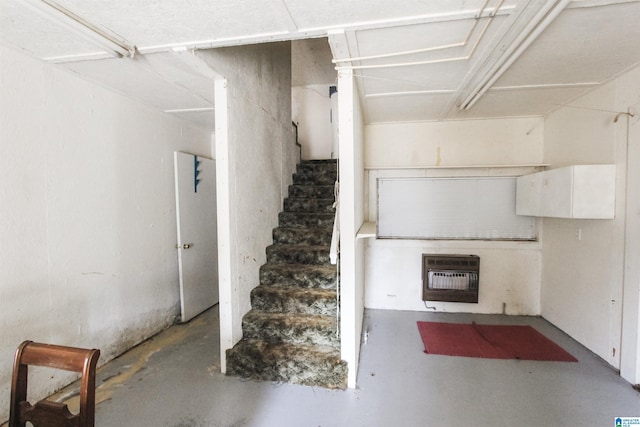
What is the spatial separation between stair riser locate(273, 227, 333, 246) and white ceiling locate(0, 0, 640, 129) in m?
1.48

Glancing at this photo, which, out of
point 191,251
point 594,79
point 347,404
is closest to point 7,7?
point 191,251

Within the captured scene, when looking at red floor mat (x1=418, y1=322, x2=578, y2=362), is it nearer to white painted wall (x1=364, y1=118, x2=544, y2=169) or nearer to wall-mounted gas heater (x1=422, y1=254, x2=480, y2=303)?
wall-mounted gas heater (x1=422, y1=254, x2=480, y2=303)

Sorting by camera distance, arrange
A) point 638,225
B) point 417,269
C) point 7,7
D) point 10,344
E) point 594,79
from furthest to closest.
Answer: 1. point 417,269
2. point 594,79
3. point 638,225
4. point 10,344
5. point 7,7

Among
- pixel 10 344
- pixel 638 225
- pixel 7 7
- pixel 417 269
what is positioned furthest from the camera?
pixel 417 269

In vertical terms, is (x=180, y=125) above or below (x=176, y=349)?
above

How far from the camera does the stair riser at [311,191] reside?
349 centimetres

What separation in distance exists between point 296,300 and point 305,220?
40.0 inches

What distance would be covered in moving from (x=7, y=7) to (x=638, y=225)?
4205 millimetres

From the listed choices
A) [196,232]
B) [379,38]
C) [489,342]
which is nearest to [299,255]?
[196,232]

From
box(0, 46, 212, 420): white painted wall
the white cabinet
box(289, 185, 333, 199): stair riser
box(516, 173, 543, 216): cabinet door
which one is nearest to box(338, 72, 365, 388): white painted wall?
box(289, 185, 333, 199): stair riser

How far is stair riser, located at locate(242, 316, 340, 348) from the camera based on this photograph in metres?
2.25

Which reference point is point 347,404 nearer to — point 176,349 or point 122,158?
point 176,349

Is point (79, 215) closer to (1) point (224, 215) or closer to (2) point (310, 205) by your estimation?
(1) point (224, 215)

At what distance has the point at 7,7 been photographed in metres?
1.37
